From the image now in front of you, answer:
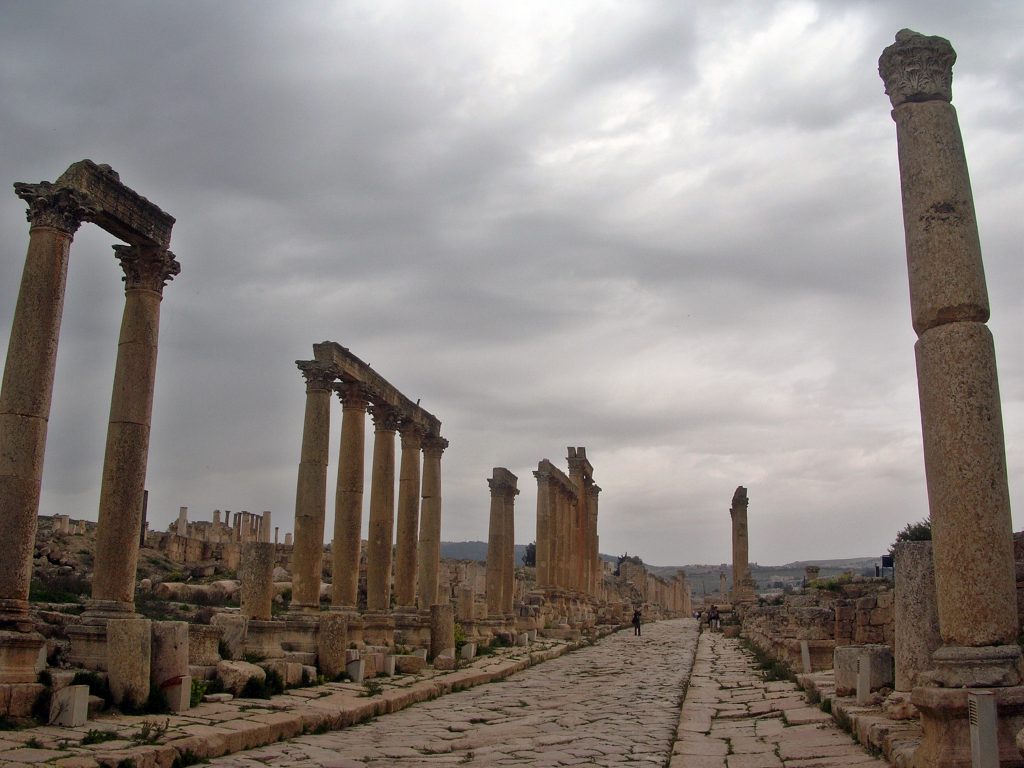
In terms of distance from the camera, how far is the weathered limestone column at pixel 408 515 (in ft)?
77.0

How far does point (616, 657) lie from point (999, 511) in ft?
63.9

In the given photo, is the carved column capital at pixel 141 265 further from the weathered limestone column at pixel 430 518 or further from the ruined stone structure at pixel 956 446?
the weathered limestone column at pixel 430 518

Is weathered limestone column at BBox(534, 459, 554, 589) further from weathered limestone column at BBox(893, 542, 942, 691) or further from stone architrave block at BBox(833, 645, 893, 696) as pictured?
weathered limestone column at BBox(893, 542, 942, 691)

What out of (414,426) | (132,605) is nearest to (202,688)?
(132,605)

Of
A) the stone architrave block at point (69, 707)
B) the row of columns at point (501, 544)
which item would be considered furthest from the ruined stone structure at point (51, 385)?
the row of columns at point (501, 544)

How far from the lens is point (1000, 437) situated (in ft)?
25.0

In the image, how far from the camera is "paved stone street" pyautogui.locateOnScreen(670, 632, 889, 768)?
8930 millimetres

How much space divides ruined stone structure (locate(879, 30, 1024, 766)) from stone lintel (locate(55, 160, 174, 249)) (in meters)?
9.91

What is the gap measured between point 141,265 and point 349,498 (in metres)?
8.11

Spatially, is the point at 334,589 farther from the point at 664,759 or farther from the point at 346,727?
the point at 664,759

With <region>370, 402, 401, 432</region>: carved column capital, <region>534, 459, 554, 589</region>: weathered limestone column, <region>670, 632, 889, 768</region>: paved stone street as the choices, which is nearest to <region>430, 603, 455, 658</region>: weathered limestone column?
<region>370, 402, 401, 432</region>: carved column capital

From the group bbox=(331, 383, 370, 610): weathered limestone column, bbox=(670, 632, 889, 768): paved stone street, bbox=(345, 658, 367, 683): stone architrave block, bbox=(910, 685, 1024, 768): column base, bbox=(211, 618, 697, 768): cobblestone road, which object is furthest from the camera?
bbox=(331, 383, 370, 610): weathered limestone column

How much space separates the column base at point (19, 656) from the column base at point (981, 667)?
8.83 meters

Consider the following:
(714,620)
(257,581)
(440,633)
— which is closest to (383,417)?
(440,633)
